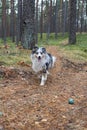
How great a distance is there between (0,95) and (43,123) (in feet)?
6.88

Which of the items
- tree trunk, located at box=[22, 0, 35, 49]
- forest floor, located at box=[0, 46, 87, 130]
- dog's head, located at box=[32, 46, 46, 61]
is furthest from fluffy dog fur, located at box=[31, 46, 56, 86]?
tree trunk, located at box=[22, 0, 35, 49]

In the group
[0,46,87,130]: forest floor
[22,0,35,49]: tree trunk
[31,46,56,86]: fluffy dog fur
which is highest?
[22,0,35,49]: tree trunk

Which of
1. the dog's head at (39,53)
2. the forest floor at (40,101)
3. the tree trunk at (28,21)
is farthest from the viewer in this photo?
the tree trunk at (28,21)

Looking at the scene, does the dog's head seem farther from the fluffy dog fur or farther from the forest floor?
the forest floor

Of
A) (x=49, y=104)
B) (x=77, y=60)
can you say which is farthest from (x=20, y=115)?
(x=77, y=60)

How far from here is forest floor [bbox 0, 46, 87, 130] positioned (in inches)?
222

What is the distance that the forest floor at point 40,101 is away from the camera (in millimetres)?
5629

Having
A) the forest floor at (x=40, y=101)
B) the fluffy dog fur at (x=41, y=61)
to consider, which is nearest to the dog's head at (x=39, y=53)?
the fluffy dog fur at (x=41, y=61)

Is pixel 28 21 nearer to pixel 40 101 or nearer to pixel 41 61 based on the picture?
pixel 41 61

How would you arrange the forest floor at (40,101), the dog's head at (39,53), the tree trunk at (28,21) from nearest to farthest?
the forest floor at (40,101), the dog's head at (39,53), the tree trunk at (28,21)

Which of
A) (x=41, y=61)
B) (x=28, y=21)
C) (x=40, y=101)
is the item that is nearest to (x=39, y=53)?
(x=41, y=61)

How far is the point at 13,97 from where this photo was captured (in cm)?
730

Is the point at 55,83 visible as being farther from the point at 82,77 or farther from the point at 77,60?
the point at 77,60

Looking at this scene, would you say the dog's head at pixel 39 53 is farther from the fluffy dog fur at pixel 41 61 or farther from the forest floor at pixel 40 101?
the forest floor at pixel 40 101
